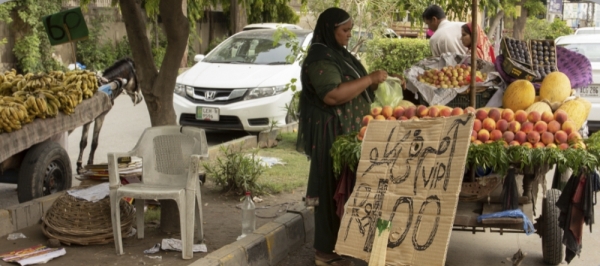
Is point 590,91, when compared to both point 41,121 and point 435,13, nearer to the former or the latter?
point 435,13

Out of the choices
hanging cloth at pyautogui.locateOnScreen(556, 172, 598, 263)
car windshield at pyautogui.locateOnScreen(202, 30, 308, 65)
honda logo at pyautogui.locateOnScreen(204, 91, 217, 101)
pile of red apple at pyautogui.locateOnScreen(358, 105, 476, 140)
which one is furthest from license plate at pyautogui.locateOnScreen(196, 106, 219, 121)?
hanging cloth at pyautogui.locateOnScreen(556, 172, 598, 263)

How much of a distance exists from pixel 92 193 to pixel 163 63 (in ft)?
4.00

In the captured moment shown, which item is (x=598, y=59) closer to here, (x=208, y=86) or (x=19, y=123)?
(x=208, y=86)

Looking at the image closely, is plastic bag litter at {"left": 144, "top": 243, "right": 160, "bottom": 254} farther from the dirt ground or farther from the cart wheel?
the cart wheel

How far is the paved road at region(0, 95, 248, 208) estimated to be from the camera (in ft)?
26.0

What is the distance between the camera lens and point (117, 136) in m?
11.5

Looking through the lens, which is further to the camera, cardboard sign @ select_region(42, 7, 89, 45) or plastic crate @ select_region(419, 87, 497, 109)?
cardboard sign @ select_region(42, 7, 89, 45)

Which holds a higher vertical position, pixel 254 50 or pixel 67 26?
pixel 67 26

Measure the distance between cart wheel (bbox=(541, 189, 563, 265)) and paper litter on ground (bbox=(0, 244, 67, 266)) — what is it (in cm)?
356

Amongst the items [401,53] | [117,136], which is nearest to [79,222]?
[117,136]

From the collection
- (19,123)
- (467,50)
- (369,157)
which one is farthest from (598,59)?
(19,123)

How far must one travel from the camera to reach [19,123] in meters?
5.77

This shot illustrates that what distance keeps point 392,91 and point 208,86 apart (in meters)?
4.55

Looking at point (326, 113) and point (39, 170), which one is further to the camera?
point (39, 170)
